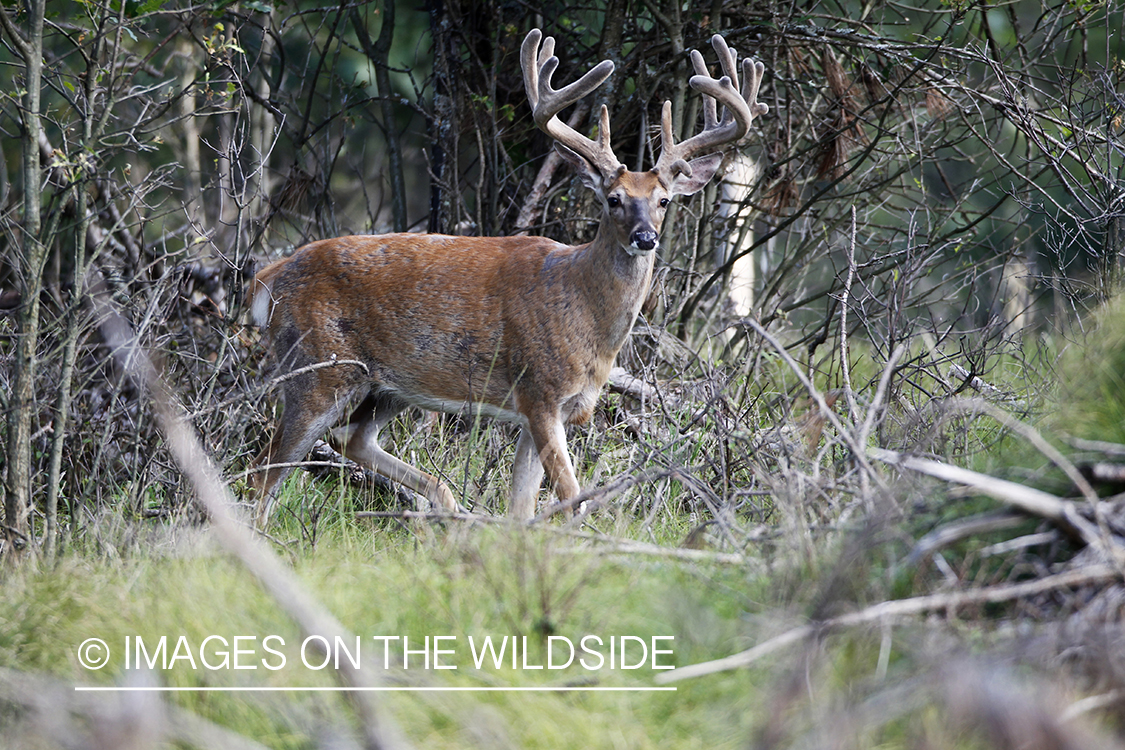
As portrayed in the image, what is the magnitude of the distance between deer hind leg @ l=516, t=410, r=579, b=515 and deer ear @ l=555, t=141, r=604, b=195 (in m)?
1.16

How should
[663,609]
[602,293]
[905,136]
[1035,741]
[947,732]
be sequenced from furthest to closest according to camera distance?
→ 1. [905,136]
2. [602,293]
3. [663,609]
4. [947,732]
5. [1035,741]

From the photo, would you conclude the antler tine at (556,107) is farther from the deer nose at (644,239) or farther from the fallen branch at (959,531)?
the fallen branch at (959,531)

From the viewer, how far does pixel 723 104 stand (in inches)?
225

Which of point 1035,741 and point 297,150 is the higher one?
point 297,150

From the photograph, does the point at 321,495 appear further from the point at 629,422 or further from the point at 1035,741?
the point at 1035,741

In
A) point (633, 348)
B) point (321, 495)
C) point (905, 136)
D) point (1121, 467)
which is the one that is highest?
point (905, 136)

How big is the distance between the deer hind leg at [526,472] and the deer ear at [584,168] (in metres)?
1.25

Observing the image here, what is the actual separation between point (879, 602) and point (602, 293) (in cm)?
285

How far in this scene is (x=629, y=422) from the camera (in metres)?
6.02

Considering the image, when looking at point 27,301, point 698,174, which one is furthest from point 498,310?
point 27,301

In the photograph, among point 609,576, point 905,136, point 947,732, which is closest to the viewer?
point 947,732

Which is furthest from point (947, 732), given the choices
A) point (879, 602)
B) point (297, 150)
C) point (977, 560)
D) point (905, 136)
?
point (297, 150)

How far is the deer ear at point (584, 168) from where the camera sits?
566cm

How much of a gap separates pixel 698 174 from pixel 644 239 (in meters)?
0.80
